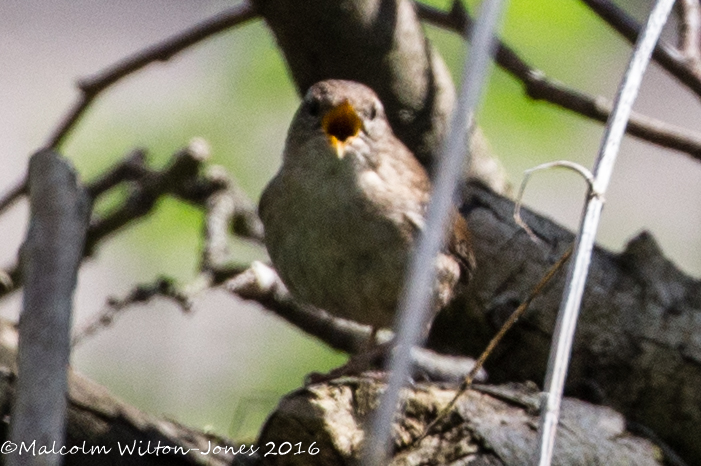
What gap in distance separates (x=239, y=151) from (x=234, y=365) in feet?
2.70

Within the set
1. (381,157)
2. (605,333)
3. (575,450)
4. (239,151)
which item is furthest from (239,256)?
(575,450)

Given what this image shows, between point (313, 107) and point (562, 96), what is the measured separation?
79 centimetres

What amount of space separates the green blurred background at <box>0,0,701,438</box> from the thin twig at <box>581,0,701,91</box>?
0.39 meters

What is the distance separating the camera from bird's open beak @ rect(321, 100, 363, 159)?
9.70 feet

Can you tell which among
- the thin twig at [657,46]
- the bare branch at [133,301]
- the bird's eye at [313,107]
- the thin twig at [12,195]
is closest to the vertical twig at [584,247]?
the thin twig at [657,46]

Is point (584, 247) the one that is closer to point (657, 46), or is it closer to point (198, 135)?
point (657, 46)

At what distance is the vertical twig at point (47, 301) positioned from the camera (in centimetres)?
168

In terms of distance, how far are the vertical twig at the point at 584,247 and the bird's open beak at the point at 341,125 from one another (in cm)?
123

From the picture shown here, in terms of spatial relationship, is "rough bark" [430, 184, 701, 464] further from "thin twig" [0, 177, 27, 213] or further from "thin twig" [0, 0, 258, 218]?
"thin twig" [0, 177, 27, 213]

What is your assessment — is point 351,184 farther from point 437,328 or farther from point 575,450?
point 575,450

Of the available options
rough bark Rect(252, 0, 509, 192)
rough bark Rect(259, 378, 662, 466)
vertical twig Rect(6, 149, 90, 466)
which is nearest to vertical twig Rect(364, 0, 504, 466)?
vertical twig Rect(6, 149, 90, 466)

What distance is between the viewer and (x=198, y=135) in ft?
12.1

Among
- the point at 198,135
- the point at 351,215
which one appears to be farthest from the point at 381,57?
the point at 198,135

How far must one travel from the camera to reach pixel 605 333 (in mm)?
2883
